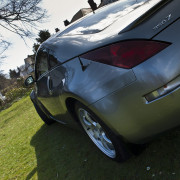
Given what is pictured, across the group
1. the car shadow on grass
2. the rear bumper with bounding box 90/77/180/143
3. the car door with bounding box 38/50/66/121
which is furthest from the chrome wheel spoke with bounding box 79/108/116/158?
the rear bumper with bounding box 90/77/180/143

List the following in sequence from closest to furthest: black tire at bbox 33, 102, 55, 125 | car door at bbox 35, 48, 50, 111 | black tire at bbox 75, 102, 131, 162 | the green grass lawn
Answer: black tire at bbox 75, 102, 131, 162 → the green grass lawn → car door at bbox 35, 48, 50, 111 → black tire at bbox 33, 102, 55, 125

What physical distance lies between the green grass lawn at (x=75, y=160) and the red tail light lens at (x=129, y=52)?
1146mm

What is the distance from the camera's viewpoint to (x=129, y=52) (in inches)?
62.5

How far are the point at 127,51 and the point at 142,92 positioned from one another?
34 centimetres

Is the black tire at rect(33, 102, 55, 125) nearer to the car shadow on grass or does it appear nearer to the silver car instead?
the car shadow on grass

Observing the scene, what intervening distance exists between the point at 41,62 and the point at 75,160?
5.45ft

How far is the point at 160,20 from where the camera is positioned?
1546 mm


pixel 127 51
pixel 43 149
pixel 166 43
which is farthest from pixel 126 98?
pixel 43 149

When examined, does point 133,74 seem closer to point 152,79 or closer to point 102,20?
point 152,79

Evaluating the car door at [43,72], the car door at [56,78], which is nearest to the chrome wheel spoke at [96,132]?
the car door at [56,78]

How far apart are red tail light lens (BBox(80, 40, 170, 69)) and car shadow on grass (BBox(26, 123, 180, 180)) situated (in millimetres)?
1146

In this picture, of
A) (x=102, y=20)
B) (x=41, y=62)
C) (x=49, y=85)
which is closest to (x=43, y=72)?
(x=41, y=62)

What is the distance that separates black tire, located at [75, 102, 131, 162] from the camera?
201cm

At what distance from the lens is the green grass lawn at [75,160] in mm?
2121
